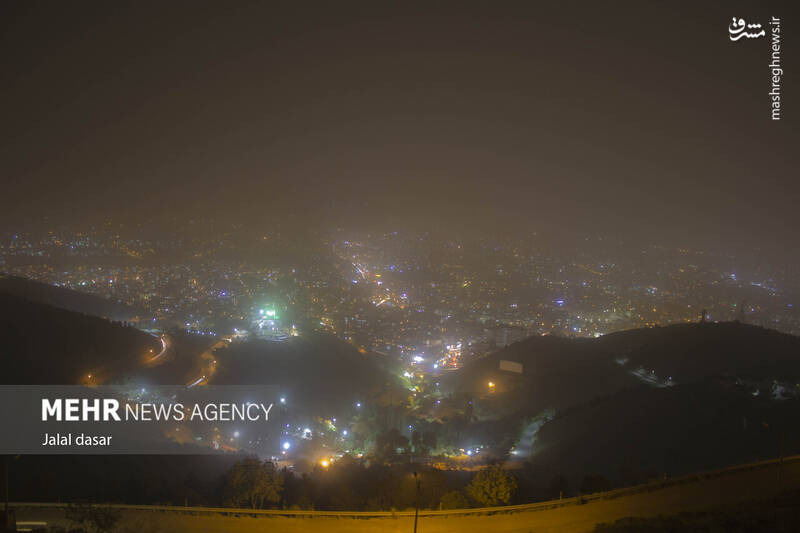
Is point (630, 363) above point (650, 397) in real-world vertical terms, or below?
above

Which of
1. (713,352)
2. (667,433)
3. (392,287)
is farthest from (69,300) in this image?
(713,352)

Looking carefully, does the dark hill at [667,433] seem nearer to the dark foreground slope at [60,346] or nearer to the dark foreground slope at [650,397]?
the dark foreground slope at [650,397]

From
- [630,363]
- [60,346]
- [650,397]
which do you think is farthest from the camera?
[630,363]

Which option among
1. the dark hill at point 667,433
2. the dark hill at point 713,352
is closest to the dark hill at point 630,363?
the dark hill at point 713,352

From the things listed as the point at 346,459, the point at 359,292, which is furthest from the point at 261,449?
the point at 359,292

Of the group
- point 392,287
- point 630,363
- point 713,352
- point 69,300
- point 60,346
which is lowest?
point 630,363

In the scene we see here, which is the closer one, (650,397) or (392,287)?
(650,397)

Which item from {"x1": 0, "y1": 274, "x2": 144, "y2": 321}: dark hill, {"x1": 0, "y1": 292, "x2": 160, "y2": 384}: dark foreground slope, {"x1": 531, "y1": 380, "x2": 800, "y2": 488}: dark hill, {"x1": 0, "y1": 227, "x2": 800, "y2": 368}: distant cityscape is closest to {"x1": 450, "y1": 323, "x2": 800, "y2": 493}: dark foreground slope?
{"x1": 531, "y1": 380, "x2": 800, "y2": 488}: dark hill

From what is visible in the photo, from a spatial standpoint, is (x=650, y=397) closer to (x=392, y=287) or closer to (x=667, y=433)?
(x=667, y=433)

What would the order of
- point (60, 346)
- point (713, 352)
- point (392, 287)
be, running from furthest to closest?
1. point (392, 287)
2. point (713, 352)
3. point (60, 346)
